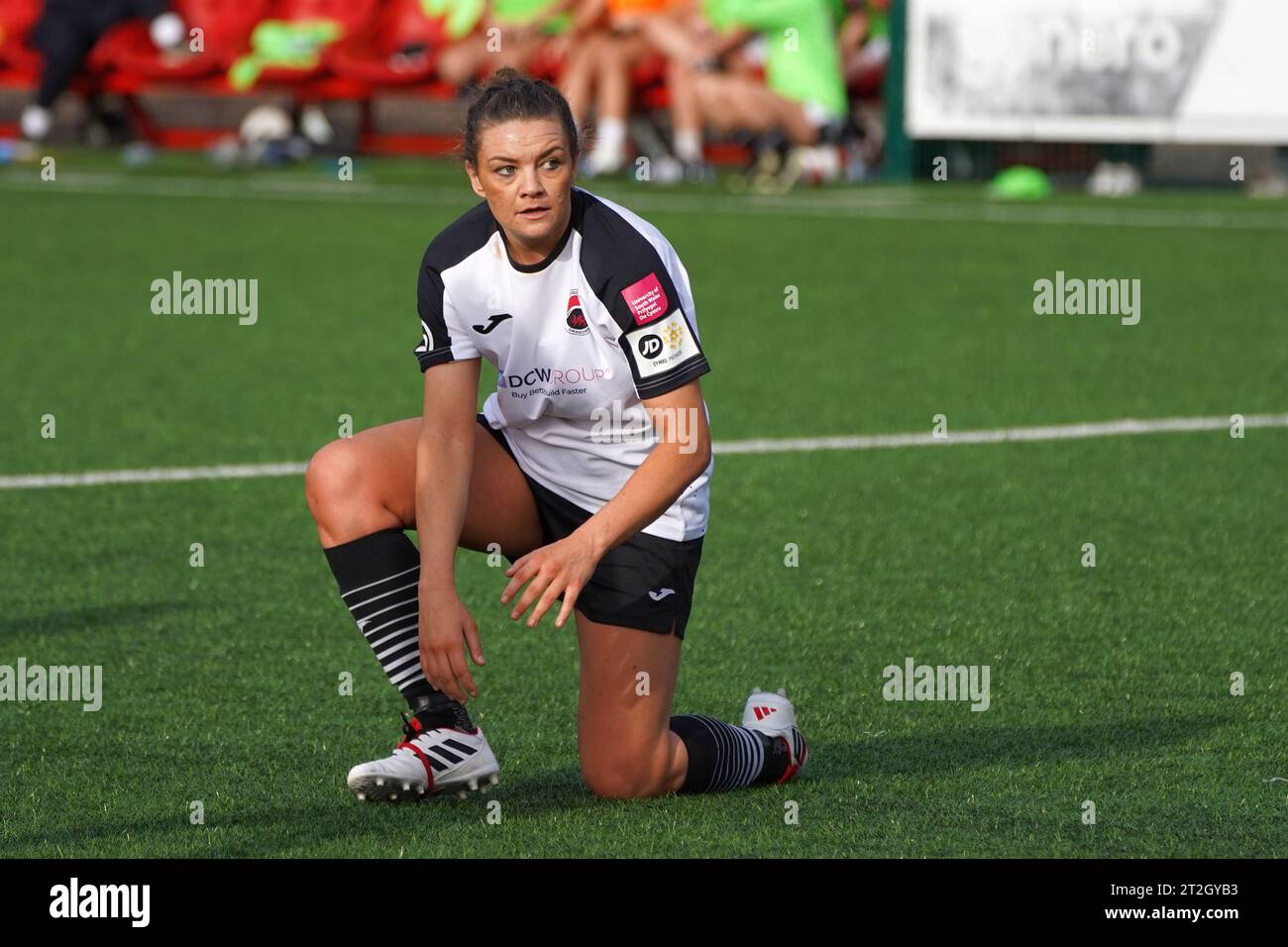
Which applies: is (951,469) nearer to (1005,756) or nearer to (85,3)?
(1005,756)

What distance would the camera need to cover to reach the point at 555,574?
4.15 metres

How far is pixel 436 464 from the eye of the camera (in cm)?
455

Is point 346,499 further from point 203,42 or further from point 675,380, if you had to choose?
point 203,42

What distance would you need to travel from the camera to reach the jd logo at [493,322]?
180 inches

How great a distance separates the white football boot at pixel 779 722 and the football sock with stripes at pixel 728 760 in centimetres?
3

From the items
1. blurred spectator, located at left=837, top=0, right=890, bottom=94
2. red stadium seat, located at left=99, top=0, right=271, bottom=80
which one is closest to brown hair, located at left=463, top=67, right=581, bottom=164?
blurred spectator, located at left=837, top=0, right=890, bottom=94

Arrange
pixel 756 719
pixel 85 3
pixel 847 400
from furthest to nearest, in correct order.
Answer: pixel 85 3
pixel 847 400
pixel 756 719

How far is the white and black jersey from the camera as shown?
14.4 ft

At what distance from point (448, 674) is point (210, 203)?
17488 millimetres

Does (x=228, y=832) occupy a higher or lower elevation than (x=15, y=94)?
lower

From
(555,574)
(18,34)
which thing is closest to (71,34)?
(18,34)

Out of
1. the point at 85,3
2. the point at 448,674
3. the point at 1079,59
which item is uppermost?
the point at 85,3

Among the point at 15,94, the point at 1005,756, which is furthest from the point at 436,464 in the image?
the point at 15,94

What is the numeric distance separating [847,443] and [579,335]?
4.73 m
